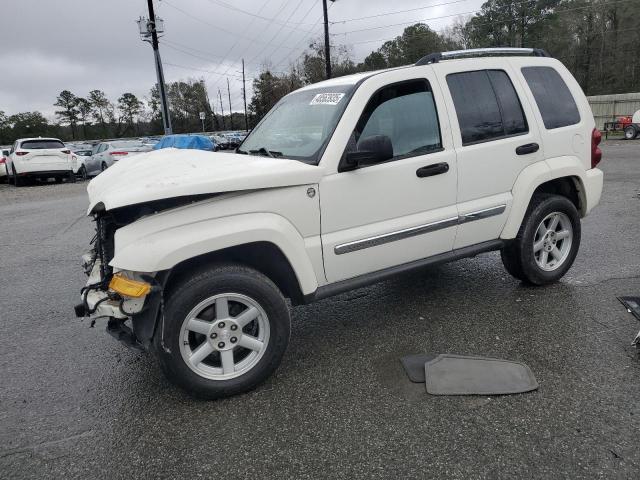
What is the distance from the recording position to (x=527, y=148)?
403 cm

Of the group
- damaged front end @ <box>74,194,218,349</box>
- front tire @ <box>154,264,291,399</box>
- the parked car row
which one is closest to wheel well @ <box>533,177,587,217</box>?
front tire @ <box>154,264,291,399</box>

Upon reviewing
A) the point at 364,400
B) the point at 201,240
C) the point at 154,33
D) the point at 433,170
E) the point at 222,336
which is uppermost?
the point at 154,33

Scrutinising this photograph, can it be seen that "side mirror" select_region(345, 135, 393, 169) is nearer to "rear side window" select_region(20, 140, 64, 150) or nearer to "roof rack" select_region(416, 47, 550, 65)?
"roof rack" select_region(416, 47, 550, 65)

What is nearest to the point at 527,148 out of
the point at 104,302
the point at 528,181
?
the point at 528,181

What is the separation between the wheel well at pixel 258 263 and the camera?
292 centimetres

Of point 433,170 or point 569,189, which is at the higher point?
point 433,170

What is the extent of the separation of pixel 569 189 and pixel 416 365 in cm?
251

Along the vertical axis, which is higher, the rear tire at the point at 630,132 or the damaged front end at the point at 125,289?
the damaged front end at the point at 125,289

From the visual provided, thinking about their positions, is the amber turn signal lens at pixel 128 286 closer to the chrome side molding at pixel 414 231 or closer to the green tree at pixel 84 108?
the chrome side molding at pixel 414 231

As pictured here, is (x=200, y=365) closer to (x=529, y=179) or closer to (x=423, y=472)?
(x=423, y=472)

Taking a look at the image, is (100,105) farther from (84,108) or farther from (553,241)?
(553,241)

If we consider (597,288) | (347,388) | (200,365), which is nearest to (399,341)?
(347,388)

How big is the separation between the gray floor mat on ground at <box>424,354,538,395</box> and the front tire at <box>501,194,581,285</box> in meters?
1.37

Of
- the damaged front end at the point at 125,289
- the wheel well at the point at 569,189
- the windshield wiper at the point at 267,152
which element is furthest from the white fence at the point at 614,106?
the damaged front end at the point at 125,289
